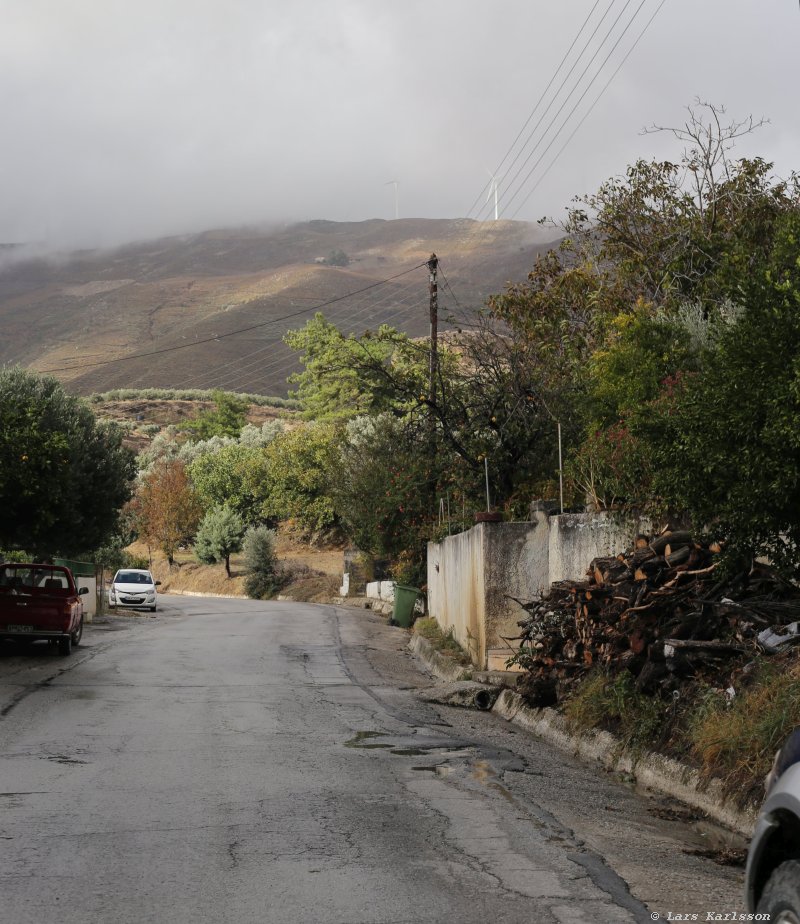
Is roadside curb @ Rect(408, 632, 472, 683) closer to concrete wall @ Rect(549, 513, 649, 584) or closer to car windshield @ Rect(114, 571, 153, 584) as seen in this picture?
concrete wall @ Rect(549, 513, 649, 584)

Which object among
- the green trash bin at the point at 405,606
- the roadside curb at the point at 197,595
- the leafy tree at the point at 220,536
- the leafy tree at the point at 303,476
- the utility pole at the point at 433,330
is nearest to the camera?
the utility pole at the point at 433,330

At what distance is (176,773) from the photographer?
921 centimetres

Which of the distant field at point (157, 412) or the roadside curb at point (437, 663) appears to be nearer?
the roadside curb at point (437, 663)

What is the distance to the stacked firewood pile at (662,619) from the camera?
33.6ft

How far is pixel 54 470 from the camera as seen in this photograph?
2367 cm

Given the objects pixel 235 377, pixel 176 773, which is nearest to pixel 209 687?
pixel 176 773

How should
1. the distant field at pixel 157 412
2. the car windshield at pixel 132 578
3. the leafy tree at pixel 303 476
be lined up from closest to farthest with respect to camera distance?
1. the car windshield at pixel 132 578
2. the leafy tree at pixel 303 476
3. the distant field at pixel 157 412

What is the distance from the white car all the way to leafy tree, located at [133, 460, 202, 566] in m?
36.6

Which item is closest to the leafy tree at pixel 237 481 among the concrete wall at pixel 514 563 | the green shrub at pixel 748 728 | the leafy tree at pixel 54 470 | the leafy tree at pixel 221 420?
the leafy tree at pixel 221 420

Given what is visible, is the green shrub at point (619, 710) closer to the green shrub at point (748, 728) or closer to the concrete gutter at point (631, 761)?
the concrete gutter at point (631, 761)

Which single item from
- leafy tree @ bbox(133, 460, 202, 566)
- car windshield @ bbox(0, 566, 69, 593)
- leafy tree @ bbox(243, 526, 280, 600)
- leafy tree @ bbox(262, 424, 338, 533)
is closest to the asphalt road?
car windshield @ bbox(0, 566, 69, 593)

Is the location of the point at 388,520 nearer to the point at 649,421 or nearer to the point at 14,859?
the point at 649,421

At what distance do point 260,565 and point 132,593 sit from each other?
19165 millimetres

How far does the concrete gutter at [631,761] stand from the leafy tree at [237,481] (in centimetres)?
6006
